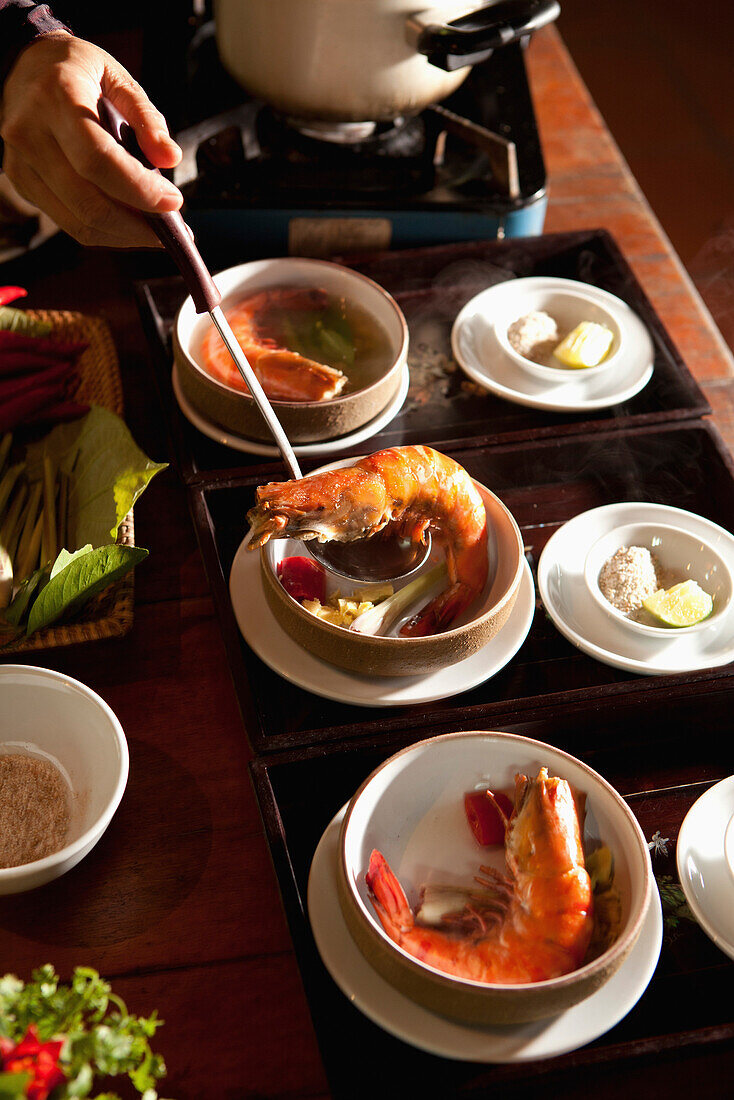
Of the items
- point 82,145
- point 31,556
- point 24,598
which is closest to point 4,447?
point 31,556

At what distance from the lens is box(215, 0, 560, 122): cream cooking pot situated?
1.42 meters

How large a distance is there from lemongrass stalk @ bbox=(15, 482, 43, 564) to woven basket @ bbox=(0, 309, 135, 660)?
0.42ft

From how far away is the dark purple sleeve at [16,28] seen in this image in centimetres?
131

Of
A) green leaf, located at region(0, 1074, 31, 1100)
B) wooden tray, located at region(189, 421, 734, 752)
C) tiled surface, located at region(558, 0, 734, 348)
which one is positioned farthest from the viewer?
tiled surface, located at region(558, 0, 734, 348)

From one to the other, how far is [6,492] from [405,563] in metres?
0.55

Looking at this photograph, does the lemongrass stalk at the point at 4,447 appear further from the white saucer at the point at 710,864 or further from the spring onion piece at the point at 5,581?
the white saucer at the point at 710,864

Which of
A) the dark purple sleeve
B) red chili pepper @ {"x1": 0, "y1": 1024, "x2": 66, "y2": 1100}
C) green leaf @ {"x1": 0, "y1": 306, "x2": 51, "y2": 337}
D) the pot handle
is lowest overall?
red chili pepper @ {"x1": 0, "y1": 1024, "x2": 66, "y2": 1100}

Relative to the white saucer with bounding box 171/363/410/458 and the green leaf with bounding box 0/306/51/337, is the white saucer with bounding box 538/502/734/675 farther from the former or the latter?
the green leaf with bounding box 0/306/51/337

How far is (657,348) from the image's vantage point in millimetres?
→ 1527

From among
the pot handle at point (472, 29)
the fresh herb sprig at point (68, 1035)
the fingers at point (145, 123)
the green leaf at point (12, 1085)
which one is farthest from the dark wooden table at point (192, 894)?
the pot handle at point (472, 29)

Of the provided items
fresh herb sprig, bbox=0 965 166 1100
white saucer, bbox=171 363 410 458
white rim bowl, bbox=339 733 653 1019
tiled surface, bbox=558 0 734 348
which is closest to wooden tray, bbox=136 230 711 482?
white saucer, bbox=171 363 410 458

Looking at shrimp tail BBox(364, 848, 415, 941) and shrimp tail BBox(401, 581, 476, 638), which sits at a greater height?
shrimp tail BBox(401, 581, 476, 638)

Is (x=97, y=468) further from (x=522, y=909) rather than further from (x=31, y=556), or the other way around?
(x=522, y=909)

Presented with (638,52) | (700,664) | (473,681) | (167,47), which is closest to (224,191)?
(167,47)
